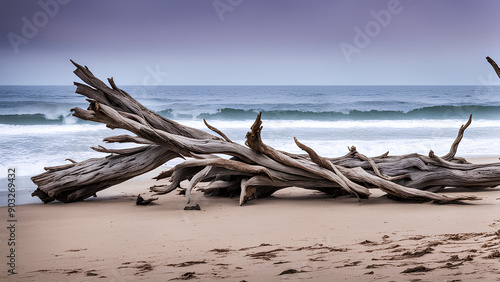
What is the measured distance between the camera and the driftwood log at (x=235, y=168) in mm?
5793

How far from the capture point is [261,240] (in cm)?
420

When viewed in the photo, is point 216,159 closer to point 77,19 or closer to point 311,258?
point 311,258

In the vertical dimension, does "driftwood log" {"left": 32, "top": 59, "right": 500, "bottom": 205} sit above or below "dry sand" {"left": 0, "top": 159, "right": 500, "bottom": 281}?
above

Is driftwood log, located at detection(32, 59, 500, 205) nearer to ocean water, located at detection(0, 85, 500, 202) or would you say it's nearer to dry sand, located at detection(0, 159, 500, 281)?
dry sand, located at detection(0, 159, 500, 281)

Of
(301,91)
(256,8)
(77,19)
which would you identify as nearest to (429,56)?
(301,91)

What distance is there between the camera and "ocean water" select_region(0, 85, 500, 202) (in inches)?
489

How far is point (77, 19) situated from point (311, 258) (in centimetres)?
2485

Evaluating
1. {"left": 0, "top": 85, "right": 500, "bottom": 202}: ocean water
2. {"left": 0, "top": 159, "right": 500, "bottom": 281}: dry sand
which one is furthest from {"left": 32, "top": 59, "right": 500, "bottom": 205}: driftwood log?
{"left": 0, "top": 85, "right": 500, "bottom": 202}: ocean water

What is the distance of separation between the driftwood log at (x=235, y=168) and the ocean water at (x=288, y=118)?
2099 millimetres

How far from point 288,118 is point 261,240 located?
1985cm

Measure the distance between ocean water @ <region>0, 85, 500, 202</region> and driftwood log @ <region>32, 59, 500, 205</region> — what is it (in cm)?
210

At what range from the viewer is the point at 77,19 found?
2527cm

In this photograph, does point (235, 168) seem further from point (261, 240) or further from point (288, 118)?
point (288, 118)

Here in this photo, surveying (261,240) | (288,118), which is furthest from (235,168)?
(288,118)
